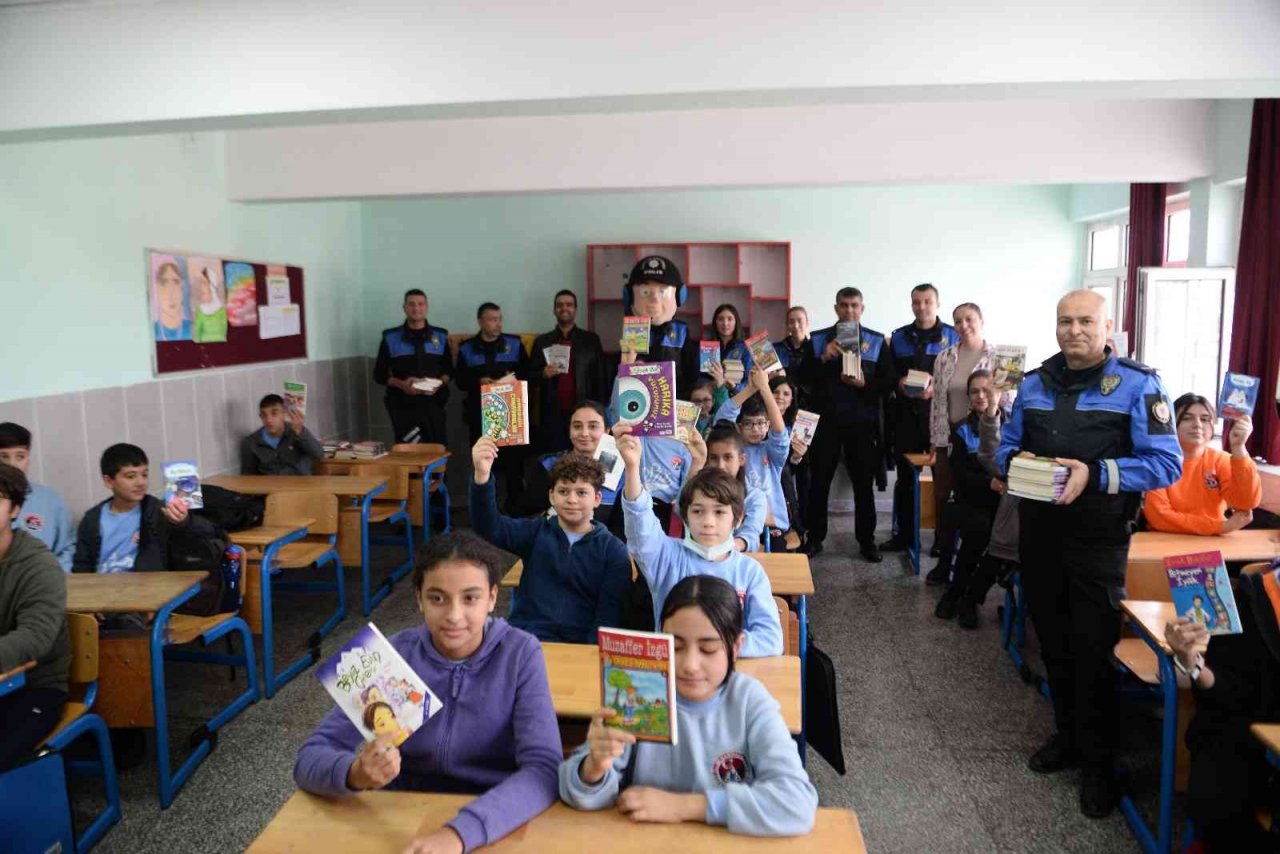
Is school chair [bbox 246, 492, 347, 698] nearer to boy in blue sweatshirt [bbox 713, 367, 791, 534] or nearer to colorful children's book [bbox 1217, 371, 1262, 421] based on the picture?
boy in blue sweatshirt [bbox 713, 367, 791, 534]

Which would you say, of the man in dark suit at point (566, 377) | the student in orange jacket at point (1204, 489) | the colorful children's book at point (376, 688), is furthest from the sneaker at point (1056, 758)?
the man in dark suit at point (566, 377)

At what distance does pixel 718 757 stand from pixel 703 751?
0.10 ft

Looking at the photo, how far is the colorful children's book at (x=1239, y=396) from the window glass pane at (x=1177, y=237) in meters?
2.57

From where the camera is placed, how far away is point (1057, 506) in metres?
2.81

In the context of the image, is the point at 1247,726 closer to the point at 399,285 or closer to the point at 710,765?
the point at 710,765

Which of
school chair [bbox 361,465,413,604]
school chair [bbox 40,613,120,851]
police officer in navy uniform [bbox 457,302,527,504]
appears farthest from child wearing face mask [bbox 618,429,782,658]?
police officer in navy uniform [bbox 457,302,527,504]

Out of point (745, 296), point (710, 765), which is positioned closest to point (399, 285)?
point (745, 296)

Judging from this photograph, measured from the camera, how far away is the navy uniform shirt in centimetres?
669

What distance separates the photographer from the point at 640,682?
1.37m

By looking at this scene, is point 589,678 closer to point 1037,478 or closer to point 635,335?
point 1037,478

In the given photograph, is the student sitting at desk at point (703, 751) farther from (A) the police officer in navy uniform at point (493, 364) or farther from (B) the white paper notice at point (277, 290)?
(B) the white paper notice at point (277, 290)

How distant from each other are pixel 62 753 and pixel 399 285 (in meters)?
5.76

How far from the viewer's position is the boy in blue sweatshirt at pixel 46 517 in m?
3.47

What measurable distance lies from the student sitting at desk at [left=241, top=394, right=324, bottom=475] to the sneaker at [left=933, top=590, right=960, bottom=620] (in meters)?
3.86
